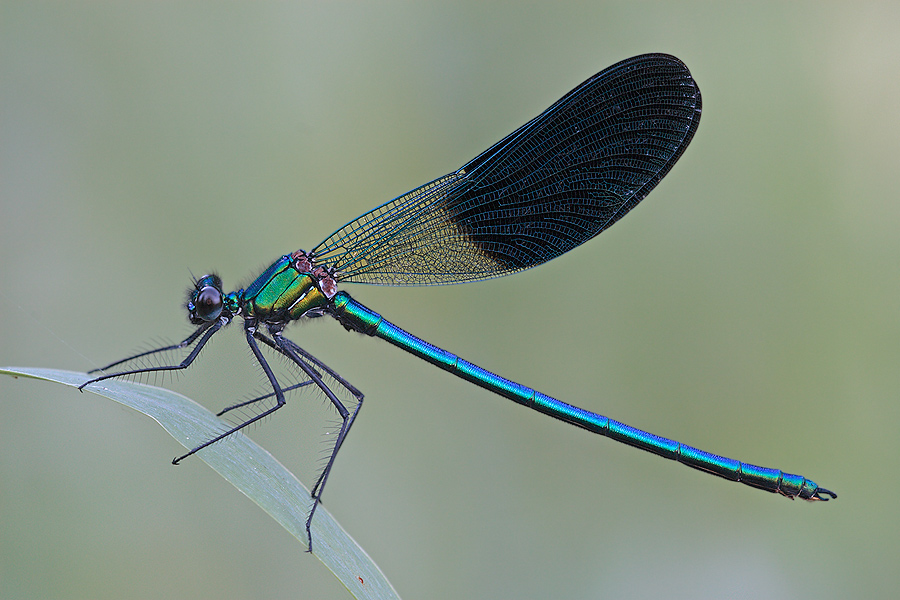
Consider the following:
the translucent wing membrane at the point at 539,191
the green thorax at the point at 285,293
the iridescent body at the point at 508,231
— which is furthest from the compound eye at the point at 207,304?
the translucent wing membrane at the point at 539,191

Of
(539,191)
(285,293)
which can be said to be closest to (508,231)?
(539,191)

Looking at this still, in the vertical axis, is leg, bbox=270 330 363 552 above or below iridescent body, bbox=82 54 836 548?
below

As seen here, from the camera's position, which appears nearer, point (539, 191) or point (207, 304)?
point (207, 304)

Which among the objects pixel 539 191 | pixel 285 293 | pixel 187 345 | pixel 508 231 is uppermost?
pixel 539 191

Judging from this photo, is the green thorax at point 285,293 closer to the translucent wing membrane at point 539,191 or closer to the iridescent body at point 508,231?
the iridescent body at point 508,231

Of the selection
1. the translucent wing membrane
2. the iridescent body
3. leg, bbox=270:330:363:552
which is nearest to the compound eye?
the iridescent body

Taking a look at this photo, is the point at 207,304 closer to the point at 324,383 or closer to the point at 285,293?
the point at 285,293

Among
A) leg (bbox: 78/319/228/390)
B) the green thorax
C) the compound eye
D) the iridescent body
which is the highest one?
the iridescent body

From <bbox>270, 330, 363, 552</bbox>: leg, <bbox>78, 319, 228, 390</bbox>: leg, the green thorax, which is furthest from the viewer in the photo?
the green thorax

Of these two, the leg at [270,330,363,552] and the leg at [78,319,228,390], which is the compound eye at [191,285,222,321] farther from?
the leg at [270,330,363,552]
